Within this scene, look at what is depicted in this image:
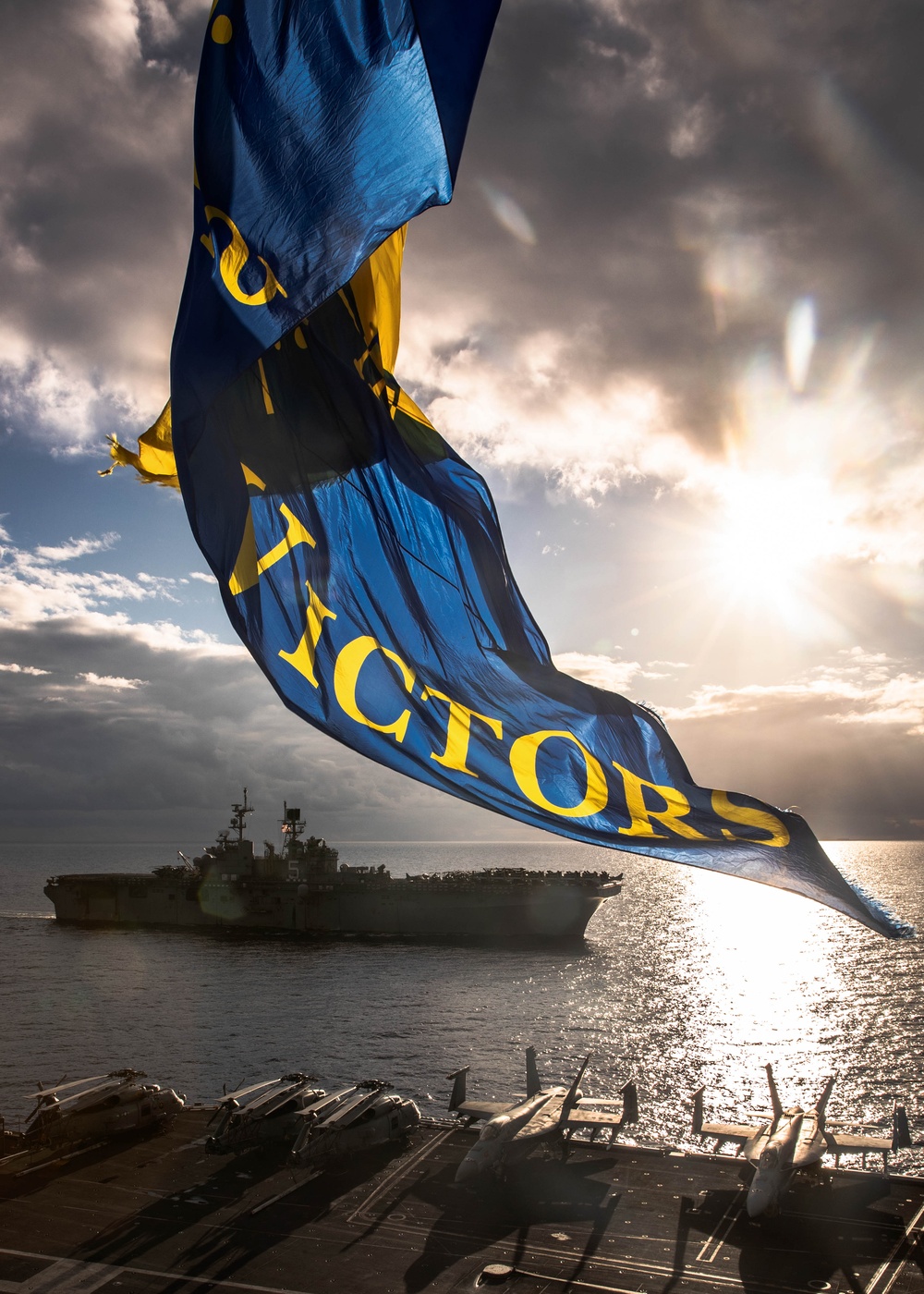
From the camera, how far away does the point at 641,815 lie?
688 centimetres

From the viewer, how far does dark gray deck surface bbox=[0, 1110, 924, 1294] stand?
1678 centimetres

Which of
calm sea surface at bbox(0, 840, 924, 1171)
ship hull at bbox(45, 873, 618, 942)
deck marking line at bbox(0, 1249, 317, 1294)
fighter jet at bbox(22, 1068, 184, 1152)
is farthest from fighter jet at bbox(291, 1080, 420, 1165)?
ship hull at bbox(45, 873, 618, 942)

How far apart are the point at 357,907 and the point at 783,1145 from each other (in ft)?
214

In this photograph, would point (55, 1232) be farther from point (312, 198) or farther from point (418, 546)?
point (312, 198)

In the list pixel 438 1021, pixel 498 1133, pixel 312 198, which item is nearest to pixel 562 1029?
pixel 438 1021

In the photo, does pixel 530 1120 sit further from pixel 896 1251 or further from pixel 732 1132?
pixel 896 1251

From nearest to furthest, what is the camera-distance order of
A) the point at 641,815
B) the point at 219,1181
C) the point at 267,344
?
Answer: the point at 267,344, the point at 641,815, the point at 219,1181

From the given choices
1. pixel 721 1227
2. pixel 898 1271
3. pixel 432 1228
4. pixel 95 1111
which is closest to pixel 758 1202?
pixel 721 1227

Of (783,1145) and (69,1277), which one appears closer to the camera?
(69,1277)

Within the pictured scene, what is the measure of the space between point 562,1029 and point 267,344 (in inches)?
1970

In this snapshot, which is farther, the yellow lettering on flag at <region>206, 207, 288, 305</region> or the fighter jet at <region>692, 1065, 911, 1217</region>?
the fighter jet at <region>692, 1065, 911, 1217</region>

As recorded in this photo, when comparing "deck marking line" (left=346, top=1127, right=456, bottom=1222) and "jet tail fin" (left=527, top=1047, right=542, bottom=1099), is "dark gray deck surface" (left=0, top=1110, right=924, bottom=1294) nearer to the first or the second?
"deck marking line" (left=346, top=1127, right=456, bottom=1222)

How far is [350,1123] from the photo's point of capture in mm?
23906

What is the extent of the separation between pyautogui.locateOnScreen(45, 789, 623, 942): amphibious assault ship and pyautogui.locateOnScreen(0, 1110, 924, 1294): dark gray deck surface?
55.0 m
